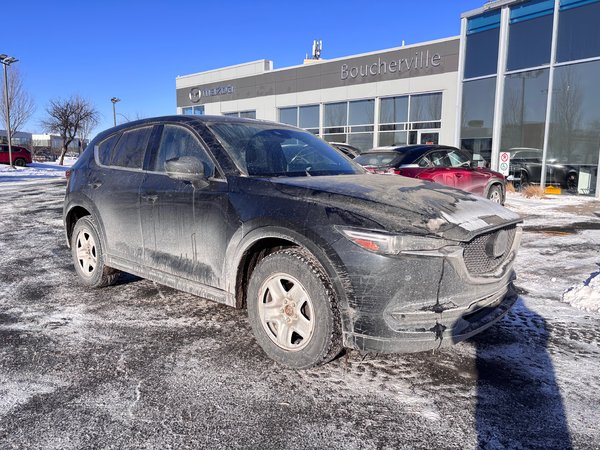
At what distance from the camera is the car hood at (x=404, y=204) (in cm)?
267

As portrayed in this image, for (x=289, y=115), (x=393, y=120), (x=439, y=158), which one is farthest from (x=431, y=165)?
(x=289, y=115)

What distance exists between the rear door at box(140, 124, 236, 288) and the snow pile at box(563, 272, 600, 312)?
332 centimetres

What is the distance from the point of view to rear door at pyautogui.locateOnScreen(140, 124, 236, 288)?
3350 mm

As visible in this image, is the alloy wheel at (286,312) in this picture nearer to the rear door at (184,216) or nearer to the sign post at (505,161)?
the rear door at (184,216)

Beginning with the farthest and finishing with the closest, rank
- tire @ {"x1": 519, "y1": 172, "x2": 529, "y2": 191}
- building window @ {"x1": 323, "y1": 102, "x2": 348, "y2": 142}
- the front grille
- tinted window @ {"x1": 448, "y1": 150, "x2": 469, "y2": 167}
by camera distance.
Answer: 1. building window @ {"x1": 323, "y1": 102, "x2": 348, "y2": 142}
2. tire @ {"x1": 519, "y1": 172, "x2": 529, "y2": 191}
3. tinted window @ {"x1": 448, "y1": 150, "x2": 469, "y2": 167}
4. the front grille

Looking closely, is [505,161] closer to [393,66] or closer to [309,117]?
[393,66]

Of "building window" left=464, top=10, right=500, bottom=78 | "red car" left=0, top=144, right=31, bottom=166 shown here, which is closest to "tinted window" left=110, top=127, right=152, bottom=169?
"building window" left=464, top=10, right=500, bottom=78

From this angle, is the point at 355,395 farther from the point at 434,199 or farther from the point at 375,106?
the point at 375,106

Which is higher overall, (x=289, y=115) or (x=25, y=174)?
(x=289, y=115)

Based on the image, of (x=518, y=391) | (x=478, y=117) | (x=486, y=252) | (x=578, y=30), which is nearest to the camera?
(x=518, y=391)

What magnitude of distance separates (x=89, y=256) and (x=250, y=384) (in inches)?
109

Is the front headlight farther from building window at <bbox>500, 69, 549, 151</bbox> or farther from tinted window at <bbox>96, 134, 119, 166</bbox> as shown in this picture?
building window at <bbox>500, 69, 549, 151</bbox>

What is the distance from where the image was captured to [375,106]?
2194 centimetres

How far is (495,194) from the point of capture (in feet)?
34.6
